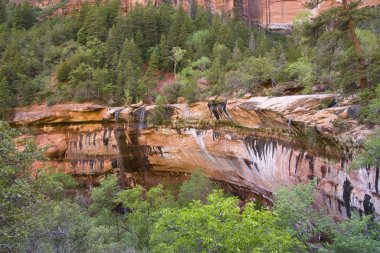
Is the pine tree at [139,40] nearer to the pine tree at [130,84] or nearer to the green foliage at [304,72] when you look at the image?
the pine tree at [130,84]

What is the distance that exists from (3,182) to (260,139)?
15.2 metres

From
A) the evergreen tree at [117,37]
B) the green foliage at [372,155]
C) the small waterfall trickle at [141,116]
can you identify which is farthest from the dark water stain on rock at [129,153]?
the green foliage at [372,155]

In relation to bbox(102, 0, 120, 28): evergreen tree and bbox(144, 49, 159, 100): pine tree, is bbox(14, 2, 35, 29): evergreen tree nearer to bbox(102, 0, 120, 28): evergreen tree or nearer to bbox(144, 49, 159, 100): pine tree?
bbox(102, 0, 120, 28): evergreen tree

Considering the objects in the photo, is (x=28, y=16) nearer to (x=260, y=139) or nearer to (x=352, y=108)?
(x=260, y=139)

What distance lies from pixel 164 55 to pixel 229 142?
582 inches

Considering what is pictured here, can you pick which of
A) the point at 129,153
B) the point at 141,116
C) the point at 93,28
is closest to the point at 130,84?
the point at 141,116

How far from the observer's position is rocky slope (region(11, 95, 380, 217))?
13.5m

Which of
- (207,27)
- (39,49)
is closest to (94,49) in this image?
(39,49)

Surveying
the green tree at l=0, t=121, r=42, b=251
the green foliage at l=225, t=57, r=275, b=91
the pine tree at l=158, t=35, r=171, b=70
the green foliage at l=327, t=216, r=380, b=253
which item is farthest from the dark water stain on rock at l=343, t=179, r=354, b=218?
the pine tree at l=158, t=35, r=171, b=70

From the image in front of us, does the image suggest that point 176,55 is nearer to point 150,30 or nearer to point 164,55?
point 164,55

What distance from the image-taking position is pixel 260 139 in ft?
62.7

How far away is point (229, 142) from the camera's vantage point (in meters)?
21.7

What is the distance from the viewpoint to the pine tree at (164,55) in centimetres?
3193

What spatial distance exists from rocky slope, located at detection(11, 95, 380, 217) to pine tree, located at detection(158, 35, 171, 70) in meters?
8.45
